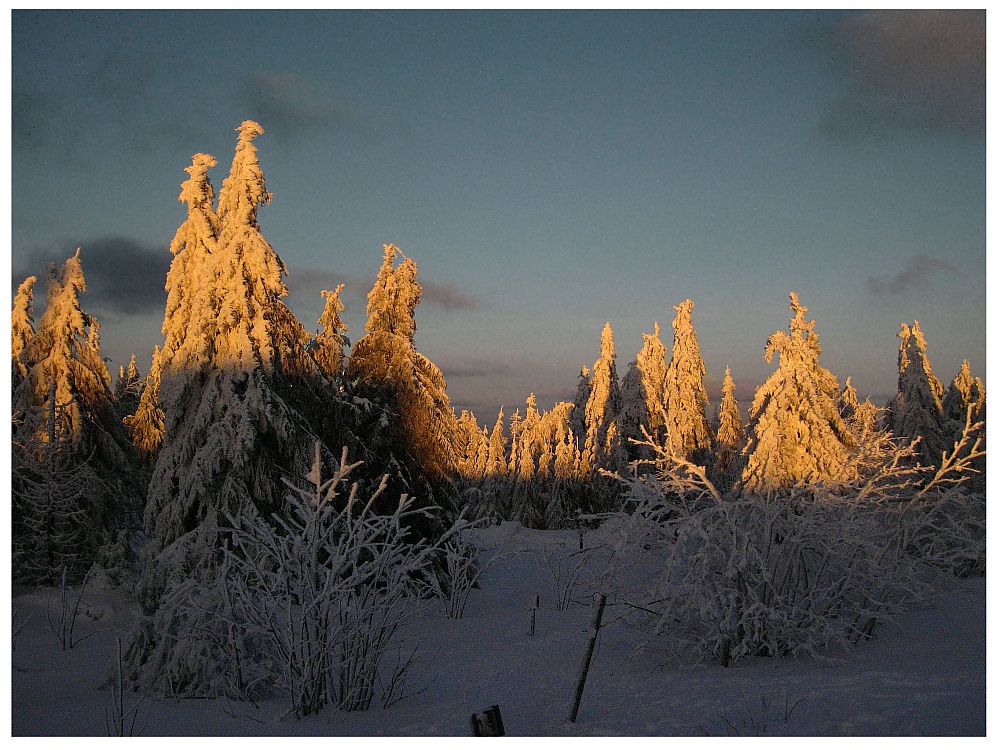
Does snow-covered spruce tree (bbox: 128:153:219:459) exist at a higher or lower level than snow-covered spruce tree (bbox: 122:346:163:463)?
higher

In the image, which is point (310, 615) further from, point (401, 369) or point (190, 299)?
point (401, 369)

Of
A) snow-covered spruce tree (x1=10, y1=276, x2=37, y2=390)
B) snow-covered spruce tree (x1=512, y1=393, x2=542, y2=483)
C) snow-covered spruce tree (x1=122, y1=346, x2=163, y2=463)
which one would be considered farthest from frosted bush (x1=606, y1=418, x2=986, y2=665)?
snow-covered spruce tree (x1=512, y1=393, x2=542, y2=483)

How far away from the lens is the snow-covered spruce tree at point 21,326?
59.6 feet

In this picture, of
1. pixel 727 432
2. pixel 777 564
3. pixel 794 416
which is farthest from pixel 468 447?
pixel 727 432

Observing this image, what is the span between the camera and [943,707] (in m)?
6.53

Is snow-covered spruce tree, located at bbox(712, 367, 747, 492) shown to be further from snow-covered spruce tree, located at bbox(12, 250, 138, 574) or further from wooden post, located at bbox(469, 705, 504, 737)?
wooden post, located at bbox(469, 705, 504, 737)

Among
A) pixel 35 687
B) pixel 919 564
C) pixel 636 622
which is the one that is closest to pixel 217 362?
pixel 35 687

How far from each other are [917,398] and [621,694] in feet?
86.1

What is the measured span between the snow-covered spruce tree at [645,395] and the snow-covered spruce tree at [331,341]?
1832 centimetres

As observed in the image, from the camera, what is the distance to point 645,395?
33750 millimetres

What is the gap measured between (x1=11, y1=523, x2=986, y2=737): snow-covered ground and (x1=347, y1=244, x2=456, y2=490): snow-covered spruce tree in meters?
6.18

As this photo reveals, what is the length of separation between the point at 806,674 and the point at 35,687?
359 inches

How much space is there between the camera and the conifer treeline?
1312 cm

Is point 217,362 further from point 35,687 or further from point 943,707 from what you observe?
point 943,707
